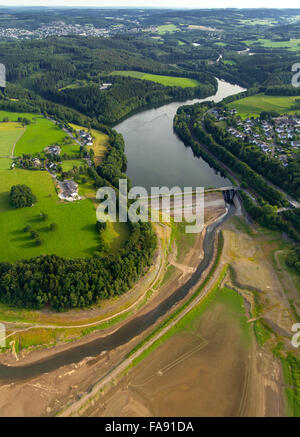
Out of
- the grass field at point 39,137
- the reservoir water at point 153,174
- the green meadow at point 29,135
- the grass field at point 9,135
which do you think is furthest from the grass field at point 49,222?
the reservoir water at point 153,174

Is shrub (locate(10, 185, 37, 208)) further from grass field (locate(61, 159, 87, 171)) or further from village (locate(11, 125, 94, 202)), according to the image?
grass field (locate(61, 159, 87, 171))

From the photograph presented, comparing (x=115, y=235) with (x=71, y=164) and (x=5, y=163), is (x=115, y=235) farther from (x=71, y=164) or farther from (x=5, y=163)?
(x=5, y=163)

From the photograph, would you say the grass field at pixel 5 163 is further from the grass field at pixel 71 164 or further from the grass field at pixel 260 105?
the grass field at pixel 260 105

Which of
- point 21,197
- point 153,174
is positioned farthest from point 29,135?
point 153,174

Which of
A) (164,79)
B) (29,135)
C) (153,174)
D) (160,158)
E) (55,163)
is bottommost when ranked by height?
(153,174)

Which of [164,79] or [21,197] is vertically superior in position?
[164,79]

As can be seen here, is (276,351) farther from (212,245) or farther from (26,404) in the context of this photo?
(26,404)
